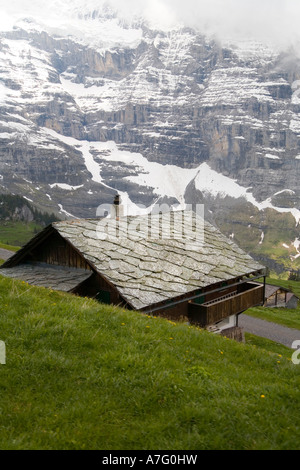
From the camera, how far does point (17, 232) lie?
163 m

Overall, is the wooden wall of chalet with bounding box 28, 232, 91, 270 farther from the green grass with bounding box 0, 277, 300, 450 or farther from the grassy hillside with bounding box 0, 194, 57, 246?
the grassy hillside with bounding box 0, 194, 57, 246

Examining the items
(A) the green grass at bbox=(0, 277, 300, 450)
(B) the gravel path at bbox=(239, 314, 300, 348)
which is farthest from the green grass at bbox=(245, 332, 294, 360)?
(A) the green grass at bbox=(0, 277, 300, 450)

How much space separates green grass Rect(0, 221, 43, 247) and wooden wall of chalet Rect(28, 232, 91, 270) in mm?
129461

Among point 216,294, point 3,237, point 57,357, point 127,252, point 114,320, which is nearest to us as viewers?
point 57,357

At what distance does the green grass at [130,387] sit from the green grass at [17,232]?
141 meters

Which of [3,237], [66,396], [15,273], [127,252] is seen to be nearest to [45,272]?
[15,273]

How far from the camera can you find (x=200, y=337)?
10125mm

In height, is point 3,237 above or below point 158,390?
below

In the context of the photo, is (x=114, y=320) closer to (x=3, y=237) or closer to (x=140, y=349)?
(x=140, y=349)

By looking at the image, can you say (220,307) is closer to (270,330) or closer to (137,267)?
(137,267)

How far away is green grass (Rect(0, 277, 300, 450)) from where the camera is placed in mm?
5922

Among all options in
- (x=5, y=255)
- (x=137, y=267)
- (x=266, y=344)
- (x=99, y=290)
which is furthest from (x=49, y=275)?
(x=5, y=255)
